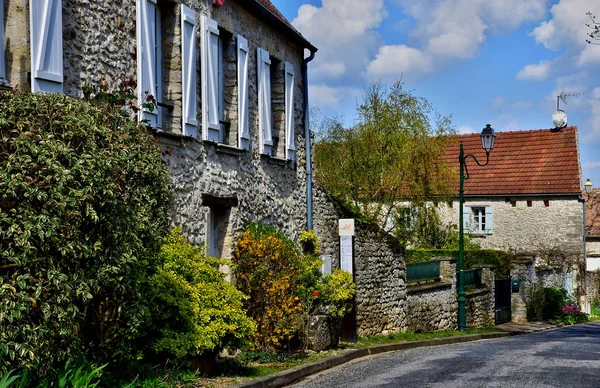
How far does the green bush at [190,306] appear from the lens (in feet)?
28.2

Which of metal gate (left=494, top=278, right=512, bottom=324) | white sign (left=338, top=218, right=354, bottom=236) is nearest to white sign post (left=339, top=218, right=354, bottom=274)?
white sign (left=338, top=218, right=354, bottom=236)

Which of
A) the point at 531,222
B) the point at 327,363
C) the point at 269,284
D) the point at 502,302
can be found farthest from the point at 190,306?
the point at 531,222

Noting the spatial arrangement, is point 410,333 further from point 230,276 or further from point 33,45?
point 33,45

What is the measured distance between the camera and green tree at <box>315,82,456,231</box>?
27609 mm

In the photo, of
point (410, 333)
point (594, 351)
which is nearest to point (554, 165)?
point (410, 333)

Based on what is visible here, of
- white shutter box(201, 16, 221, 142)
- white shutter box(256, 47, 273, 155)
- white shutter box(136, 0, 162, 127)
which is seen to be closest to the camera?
white shutter box(136, 0, 162, 127)

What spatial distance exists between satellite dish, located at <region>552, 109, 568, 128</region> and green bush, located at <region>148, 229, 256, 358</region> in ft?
97.7

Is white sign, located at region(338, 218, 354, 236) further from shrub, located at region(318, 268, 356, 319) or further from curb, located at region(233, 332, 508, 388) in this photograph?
curb, located at region(233, 332, 508, 388)

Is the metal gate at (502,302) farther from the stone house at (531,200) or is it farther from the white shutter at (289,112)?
the white shutter at (289,112)

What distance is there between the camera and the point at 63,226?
6238 millimetres

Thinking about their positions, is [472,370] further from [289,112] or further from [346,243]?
[289,112]

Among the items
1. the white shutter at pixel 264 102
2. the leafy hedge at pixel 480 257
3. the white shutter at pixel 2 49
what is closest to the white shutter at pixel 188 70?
the white shutter at pixel 264 102

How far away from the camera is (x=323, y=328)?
12969mm

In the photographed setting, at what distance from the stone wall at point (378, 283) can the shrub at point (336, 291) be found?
2.44 meters
